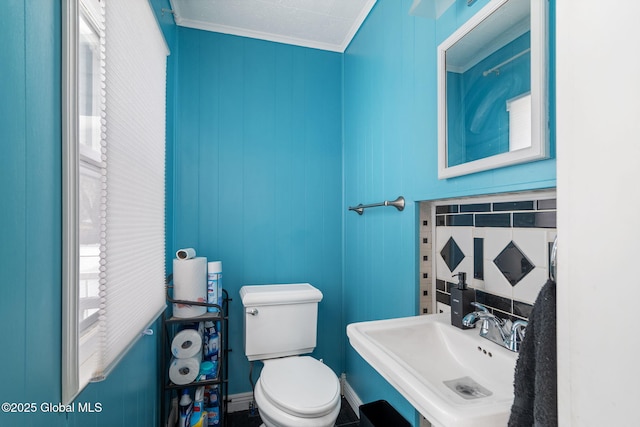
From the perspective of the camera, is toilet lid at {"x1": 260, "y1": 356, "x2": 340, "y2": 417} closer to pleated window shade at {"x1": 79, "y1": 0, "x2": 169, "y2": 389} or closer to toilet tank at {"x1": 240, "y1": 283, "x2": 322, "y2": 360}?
toilet tank at {"x1": 240, "y1": 283, "x2": 322, "y2": 360}

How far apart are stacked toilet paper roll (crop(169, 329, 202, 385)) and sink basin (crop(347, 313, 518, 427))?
37.1 inches

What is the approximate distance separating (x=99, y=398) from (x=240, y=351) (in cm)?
116

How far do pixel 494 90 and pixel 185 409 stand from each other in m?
2.04

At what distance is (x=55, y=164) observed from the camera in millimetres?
689

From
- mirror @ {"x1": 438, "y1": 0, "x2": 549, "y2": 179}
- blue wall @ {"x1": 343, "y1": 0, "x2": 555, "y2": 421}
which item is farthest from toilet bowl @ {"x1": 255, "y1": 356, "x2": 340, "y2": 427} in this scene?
mirror @ {"x1": 438, "y1": 0, "x2": 549, "y2": 179}

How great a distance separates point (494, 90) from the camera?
102 centimetres

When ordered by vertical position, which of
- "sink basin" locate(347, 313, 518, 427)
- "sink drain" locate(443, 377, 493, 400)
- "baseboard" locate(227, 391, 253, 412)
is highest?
"sink basin" locate(347, 313, 518, 427)

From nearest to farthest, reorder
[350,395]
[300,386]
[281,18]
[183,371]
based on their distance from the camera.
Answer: [300,386] → [183,371] → [281,18] → [350,395]

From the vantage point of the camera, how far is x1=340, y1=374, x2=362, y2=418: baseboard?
193cm

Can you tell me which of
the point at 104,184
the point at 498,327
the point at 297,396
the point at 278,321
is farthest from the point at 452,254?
the point at 104,184

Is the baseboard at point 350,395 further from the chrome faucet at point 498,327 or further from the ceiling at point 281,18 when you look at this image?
the ceiling at point 281,18

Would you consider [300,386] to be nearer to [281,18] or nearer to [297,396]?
[297,396]

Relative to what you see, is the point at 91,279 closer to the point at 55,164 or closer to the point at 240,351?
the point at 55,164

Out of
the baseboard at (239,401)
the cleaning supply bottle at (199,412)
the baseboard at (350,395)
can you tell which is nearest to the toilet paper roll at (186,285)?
the cleaning supply bottle at (199,412)
